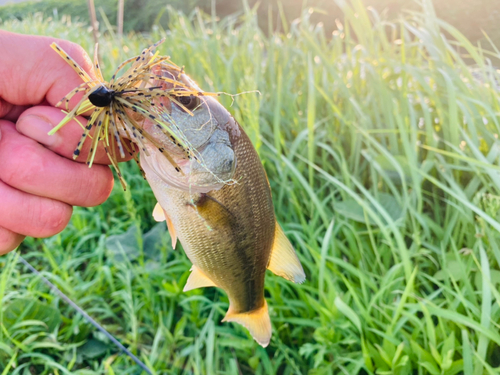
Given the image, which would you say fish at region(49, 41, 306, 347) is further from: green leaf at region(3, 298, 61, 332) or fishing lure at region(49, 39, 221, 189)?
green leaf at region(3, 298, 61, 332)

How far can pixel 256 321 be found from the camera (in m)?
1.18

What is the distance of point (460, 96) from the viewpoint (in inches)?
65.4

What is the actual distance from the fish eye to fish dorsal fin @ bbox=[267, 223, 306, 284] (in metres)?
0.45

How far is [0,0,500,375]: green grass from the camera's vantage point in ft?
4.25

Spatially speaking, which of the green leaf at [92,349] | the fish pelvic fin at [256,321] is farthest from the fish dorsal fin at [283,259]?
the green leaf at [92,349]

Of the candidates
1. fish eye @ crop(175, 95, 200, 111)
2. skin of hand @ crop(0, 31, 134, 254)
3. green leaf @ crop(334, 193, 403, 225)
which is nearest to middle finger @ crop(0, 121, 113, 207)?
skin of hand @ crop(0, 31, 134, 254)

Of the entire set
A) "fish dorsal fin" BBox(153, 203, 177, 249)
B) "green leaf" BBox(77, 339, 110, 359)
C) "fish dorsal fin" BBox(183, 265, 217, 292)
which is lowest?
"green leaf" BBox(77, 339, 110, 359)

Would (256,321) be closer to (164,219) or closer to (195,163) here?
(164,219)

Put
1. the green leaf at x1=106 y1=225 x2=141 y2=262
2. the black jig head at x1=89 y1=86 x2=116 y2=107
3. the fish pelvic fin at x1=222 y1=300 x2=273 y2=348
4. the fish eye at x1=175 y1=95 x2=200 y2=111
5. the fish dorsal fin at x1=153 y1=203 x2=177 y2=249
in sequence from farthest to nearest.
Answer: the green leaf at x1=106 y1=225 x2=141 y2=262
the fish pelvic fin at x1=222 y1=300 x2=273 y2=348
the fish dorsal fin at x1=153 y1=203 x2=177 y2=249
the fish eye at x1=175 y1=95 x2=200 y2=111
the black jig head at x1=89 y1=86 x2=116 y2=107

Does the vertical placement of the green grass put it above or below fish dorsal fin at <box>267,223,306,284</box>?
below

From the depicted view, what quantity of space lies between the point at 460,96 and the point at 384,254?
0.82m

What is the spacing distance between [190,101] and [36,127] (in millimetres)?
396

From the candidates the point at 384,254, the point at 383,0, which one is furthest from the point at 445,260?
the point at 383,0

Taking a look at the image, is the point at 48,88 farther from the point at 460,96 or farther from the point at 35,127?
the point at 460,96
